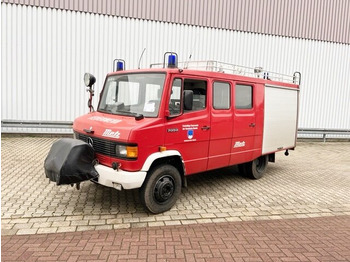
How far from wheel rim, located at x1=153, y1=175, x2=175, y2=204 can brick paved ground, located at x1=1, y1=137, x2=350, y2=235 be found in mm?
277

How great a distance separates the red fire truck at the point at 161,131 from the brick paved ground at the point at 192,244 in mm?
780

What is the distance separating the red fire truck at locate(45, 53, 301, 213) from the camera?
458 cm

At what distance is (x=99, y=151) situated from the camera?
4.94 meters

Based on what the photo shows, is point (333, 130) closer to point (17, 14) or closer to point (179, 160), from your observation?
point (179, 160)

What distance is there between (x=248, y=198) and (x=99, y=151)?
10.3 feet

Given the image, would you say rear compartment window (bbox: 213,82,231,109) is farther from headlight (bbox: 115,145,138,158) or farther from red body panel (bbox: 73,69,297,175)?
headlight (bbox: 115,145,138,158)

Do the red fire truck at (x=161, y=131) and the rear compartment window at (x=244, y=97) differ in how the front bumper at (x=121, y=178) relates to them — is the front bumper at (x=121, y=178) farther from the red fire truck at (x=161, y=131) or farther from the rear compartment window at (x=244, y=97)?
the rear compartment window at (x=244, y=97)

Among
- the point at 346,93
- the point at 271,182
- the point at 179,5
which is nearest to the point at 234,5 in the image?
the point at 179,5

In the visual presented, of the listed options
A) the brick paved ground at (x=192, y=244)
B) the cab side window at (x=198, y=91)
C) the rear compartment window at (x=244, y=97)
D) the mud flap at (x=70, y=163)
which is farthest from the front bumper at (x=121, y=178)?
the rear compartment window at (x=244, y=97)

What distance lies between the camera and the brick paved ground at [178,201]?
15.4 feet

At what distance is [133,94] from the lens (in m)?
5.28

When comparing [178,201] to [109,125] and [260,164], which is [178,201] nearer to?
[109,125]

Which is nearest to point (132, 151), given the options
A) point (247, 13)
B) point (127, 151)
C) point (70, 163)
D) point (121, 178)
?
point (127, 151)

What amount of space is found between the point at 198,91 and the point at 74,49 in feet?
26.3
